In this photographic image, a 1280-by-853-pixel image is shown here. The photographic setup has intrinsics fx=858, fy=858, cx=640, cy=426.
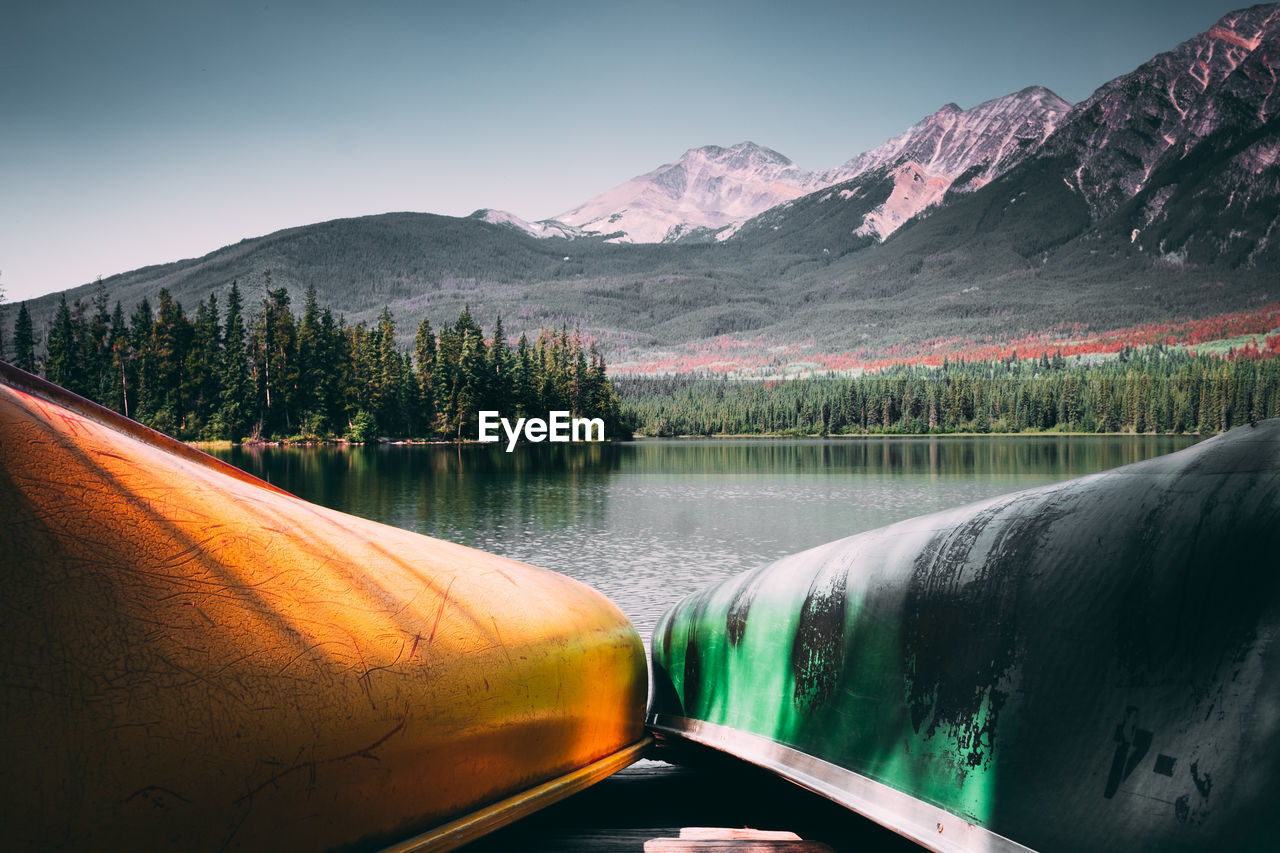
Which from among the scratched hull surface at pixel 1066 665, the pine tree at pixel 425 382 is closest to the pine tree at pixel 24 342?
the pine tree at pixel 425 382

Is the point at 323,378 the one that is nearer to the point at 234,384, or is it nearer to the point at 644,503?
the point at 234,384

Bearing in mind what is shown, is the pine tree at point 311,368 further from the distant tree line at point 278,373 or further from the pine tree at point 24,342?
the pine tree at point 24,342

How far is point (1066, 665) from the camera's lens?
205 cm

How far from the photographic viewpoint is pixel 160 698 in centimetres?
196

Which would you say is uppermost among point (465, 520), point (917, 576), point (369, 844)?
point (917, 576)

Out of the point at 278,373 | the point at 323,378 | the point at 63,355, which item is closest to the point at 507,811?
the point at 323,378

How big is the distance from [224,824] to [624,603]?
13.3m

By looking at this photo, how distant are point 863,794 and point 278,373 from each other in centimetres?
8656

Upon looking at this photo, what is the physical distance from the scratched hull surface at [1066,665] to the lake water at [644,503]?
8.82m

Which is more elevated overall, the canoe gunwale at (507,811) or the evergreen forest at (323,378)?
the evergreen forest at (323,378)

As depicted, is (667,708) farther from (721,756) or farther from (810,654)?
(810,654)

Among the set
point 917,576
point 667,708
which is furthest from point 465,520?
point 917,576

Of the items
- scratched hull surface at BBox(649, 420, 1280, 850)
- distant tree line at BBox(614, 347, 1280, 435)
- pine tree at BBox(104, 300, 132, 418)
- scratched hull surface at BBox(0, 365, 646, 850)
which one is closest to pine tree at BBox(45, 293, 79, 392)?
pine tree at BBox(104, 300, 132, 418)

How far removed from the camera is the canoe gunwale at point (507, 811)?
92.9 inches
